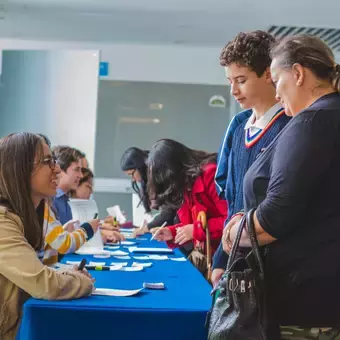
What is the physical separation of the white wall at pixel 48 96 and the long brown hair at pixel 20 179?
3.60 metres

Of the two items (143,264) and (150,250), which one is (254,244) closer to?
(143,264)

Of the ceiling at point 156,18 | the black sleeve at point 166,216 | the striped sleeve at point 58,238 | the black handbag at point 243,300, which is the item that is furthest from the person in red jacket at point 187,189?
the ceiling at point 156,18

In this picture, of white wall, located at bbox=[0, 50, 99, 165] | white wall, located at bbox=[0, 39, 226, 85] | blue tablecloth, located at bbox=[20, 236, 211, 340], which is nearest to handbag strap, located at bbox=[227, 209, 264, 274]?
blue tablecloth, located at bbox=[20, 236, 211, 340]

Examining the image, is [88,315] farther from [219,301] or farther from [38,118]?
[38,118]

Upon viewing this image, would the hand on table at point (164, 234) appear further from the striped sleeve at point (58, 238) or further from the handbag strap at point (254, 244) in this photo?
the handbag strap at point (254, 244)

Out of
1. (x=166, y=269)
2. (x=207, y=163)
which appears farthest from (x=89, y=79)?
(x=166, y=269)

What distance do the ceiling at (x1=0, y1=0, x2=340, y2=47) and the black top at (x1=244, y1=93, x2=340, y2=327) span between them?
345 cm

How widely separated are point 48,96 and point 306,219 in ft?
15.3

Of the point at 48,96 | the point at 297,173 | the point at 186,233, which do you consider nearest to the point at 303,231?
the point at 297,173

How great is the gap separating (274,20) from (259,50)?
3.33 metres

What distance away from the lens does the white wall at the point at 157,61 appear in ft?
19.4

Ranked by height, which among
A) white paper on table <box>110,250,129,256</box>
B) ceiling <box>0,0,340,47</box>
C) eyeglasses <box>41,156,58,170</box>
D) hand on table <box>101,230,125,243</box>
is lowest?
hand on table <box>101,230,125,243</box>

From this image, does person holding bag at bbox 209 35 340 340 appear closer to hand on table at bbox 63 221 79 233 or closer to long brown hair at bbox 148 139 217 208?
hand on table at bbox 63 221 79 233

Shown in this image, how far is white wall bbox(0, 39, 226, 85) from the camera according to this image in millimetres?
5902
